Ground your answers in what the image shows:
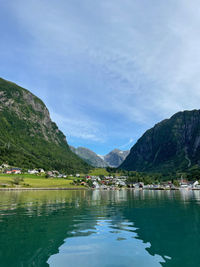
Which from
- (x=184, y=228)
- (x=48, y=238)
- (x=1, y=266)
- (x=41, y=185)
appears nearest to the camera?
(x=1, y=266)

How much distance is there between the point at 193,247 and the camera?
655 inches

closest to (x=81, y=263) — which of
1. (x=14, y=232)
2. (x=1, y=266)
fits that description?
(x=1, y=266)

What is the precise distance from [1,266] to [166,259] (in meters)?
11.5

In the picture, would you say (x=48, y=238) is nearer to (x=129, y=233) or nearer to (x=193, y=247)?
(x=129, y=233)

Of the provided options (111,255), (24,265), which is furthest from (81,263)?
(24,265)

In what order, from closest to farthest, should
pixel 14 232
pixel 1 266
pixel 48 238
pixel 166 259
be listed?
pixel 1 266 < pixel 166 259 < pixel 48 238 < pixel 14 232

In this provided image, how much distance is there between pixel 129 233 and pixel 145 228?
12.4ft

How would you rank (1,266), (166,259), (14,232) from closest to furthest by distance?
(1,266), (166,259), (14,232)

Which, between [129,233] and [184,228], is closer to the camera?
[129,233]

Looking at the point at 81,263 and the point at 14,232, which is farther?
the point at 14,232

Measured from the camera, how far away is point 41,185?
16288cm

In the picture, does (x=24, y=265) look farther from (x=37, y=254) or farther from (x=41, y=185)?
(x=41, y=185)

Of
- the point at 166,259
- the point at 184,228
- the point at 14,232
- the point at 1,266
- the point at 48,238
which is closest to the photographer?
the point at 1,266

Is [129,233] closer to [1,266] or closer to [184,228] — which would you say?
[184,228]
